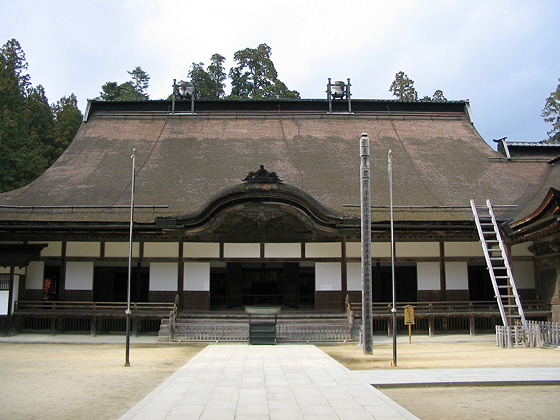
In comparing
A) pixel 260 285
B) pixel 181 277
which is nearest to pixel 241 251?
pixel 181 277

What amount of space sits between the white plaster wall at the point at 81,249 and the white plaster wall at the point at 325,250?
8445mm

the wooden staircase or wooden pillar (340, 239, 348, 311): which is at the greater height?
wooden pillar (340, 239, 348, 311)

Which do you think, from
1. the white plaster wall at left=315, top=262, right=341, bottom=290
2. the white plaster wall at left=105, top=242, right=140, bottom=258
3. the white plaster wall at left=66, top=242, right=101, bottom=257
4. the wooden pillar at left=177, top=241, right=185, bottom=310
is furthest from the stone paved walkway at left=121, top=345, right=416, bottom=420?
the white plaster wall at left=66, top=242, right=101, bottom=257

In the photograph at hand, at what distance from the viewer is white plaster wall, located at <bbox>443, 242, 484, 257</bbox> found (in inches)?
801

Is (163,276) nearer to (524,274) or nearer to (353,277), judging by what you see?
(353,277)

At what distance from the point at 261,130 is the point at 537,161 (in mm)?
13819

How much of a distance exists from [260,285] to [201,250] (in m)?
4.49

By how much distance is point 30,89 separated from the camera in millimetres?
41562

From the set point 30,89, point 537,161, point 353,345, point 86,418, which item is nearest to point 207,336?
point 353,345

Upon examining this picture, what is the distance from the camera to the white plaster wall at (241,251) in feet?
66.0

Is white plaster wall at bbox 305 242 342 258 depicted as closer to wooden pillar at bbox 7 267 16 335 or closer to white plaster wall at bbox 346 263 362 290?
white plaster wall at bbox 346 263 362 290

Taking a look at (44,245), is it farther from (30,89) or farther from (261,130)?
(30,89)

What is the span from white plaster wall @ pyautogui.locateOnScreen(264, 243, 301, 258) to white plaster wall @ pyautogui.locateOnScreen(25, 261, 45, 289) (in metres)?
9.01

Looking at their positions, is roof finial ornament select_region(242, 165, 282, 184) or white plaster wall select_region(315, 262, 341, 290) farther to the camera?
white plaster wall select_region(315, 262, 341, 290)
